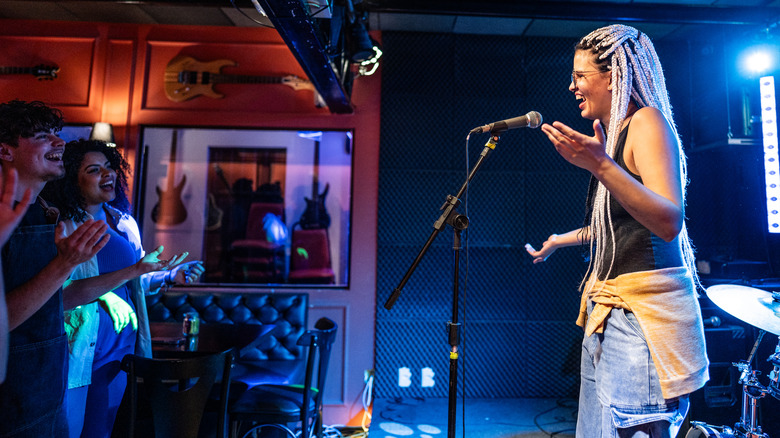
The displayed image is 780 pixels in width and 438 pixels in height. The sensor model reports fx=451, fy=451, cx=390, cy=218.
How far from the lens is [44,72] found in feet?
14.4

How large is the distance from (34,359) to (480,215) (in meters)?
3.63

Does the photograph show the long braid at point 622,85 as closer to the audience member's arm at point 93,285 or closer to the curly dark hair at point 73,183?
the audience member's arm at point 93,285

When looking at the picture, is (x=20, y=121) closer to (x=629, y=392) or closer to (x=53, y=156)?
(x=53, y=156)

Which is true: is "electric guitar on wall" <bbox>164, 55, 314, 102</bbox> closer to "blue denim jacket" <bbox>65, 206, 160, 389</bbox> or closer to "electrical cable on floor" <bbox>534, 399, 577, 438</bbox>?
"blue denim jacket" <bbox>65, 206, 160, 389</bbox>

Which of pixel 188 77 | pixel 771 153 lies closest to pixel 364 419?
pixel 188 77

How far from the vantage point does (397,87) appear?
4492 mm

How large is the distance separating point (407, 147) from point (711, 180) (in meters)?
2.96

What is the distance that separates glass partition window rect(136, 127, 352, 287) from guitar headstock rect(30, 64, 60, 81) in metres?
1.03

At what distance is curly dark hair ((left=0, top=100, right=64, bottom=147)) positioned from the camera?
62.7 inches

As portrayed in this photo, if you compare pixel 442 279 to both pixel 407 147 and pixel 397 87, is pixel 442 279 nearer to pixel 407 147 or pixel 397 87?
pixel 407 147

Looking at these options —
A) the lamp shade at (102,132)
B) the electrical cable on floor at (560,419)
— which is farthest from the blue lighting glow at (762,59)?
the lamp shade at (102,132)

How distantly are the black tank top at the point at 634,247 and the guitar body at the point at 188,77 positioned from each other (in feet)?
13.4

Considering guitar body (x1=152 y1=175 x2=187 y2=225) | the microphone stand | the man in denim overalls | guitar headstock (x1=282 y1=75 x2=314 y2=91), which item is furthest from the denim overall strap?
guitar body (x1=152 y1=175 x2=187 y2=225)

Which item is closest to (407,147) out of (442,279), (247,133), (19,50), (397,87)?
(397,87)
